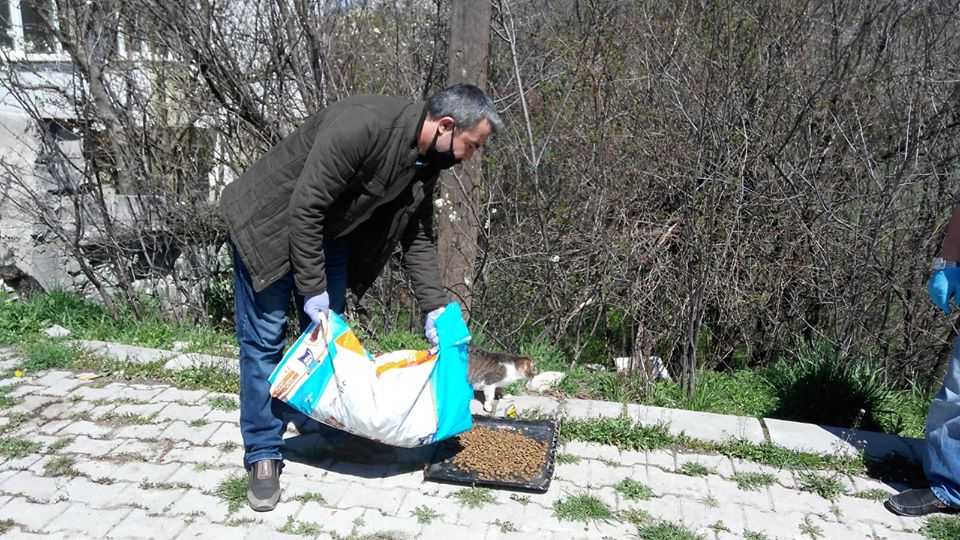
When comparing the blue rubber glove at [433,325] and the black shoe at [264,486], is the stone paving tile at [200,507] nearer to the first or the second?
the black shoe at [264,486]

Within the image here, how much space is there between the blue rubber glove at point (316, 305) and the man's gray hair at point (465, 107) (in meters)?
0.87

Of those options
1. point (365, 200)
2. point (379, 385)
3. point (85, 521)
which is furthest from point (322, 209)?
point (85, 521)

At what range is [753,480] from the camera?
3.51m

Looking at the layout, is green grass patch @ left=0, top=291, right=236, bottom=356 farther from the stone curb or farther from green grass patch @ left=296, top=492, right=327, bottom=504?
the stone curb

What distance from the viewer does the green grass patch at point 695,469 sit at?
3.58m

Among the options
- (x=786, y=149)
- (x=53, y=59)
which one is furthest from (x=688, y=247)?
(x=53, y=59)

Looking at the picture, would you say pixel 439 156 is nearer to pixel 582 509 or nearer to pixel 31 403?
pixel 582 509

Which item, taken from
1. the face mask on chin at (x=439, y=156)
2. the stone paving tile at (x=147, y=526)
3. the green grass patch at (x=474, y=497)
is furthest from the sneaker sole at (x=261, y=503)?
the face mask on chin at (x=439, y=156)

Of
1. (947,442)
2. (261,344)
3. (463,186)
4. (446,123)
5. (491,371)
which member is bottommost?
(491,371)

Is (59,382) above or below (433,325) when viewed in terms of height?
below

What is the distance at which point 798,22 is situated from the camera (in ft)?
17.5

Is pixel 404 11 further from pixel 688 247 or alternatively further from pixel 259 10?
pixel 688 247

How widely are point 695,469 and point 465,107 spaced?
81.2 inches

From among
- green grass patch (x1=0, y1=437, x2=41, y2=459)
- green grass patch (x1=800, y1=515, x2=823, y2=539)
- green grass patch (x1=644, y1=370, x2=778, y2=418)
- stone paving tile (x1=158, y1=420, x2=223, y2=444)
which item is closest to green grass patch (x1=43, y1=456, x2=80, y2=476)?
green grass patch (x1=0, y1=437, x2=41, y2=459)
